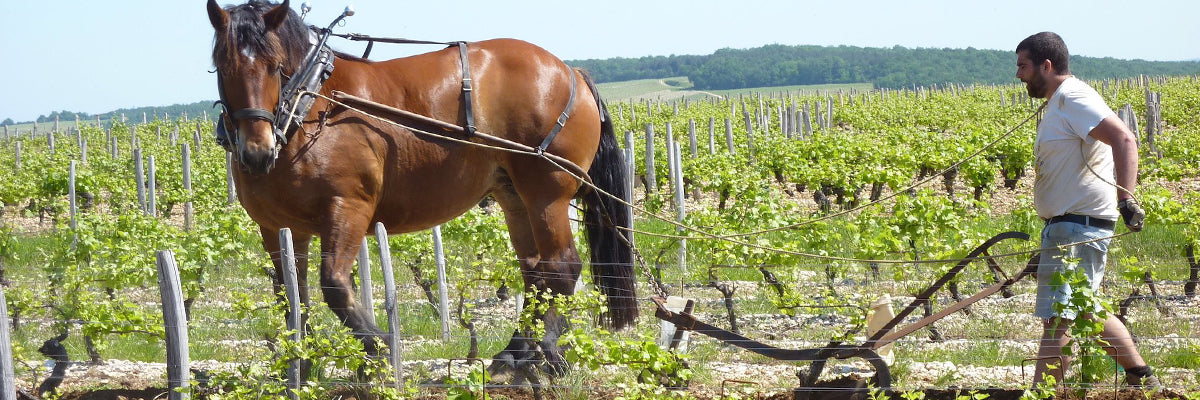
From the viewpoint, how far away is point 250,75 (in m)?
3.88

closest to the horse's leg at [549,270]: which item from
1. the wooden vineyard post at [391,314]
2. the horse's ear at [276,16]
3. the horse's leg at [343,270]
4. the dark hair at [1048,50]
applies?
the wooden vineyard post at [391,314]

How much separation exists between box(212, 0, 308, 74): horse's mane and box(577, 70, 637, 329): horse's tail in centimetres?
170

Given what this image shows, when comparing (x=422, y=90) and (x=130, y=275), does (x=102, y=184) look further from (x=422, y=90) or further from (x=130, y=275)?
(x=422, y=90)

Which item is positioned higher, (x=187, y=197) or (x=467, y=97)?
(x=467, y=97)

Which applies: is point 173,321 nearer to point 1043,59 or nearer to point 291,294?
point 291,294

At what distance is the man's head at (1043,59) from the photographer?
373 cm

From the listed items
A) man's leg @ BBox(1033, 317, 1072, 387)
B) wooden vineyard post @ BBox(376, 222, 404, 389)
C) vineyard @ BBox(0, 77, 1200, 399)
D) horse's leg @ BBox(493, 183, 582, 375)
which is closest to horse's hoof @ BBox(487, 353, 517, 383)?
horse's leg @ BBox(493, 183, 582, 375)

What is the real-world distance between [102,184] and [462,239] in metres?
8.98

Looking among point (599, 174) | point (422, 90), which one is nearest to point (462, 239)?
point (599, 174)

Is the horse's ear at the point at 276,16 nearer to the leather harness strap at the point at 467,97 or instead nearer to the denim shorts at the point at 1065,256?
the leather harness strap at the point at 467,97

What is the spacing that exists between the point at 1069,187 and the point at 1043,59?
1.58 ft

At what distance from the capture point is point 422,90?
4598 millimetres

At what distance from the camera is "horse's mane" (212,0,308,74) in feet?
12.7

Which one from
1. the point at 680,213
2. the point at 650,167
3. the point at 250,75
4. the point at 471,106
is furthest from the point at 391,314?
the point at 650,167
